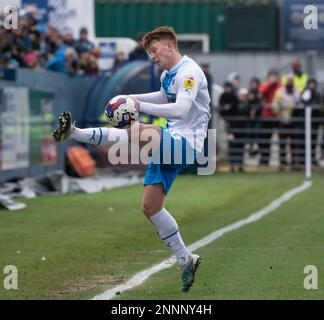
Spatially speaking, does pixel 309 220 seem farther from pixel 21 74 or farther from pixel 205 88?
pixel 21 74

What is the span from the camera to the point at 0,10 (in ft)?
74.3

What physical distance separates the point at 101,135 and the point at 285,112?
726 inches

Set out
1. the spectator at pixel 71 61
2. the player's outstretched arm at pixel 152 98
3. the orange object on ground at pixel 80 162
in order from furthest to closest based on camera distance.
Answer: the spectator at pixel 71 61 → the orange object on ground at pixel 80 162 → the player's outstretched arm at pixel 152 98

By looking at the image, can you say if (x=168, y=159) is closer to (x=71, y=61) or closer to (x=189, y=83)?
(x=189, y=83)

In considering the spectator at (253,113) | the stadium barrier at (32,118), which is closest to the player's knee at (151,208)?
the stadium barrier at (32,118)

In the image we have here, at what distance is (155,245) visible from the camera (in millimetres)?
12438

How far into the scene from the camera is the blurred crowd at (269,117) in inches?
1072

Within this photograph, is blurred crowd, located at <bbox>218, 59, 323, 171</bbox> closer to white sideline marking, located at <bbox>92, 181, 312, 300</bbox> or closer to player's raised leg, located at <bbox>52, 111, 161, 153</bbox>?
white sideline marking, located at <bbox>92, 181, 312, 300</bbox>

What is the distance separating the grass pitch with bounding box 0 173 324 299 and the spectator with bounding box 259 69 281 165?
7.44 meters

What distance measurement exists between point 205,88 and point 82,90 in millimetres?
16404

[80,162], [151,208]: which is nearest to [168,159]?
[151,208]

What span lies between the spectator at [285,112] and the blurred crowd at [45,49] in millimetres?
4275

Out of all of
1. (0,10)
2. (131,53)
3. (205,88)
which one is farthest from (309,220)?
(131,53)

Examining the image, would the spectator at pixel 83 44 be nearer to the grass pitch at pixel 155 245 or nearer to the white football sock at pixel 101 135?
the grass pitch at pixel 155 245
